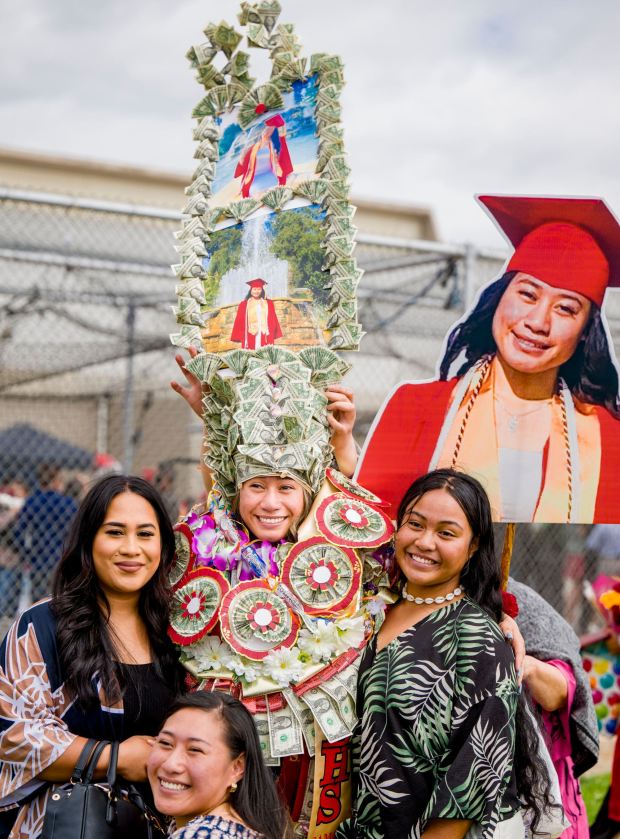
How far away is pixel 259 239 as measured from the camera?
296 cm

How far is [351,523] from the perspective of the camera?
262 centimetres

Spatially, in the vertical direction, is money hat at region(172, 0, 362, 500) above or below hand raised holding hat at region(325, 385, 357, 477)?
above

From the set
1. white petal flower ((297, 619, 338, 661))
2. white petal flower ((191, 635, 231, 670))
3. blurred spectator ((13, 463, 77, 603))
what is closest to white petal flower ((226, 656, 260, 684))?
white petal flower ((191, 635, 231, 670))

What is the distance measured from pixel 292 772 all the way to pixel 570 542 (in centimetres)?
563

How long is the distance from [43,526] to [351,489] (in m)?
3.59

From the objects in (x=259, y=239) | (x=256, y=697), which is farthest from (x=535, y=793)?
(x=259, y=239)

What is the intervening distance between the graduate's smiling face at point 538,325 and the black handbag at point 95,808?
1.67 m

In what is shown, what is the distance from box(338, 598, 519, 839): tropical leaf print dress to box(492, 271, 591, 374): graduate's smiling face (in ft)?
3.28

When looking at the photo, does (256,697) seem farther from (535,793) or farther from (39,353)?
(39,353)

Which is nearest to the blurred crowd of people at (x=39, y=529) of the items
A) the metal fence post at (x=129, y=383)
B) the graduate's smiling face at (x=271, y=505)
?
the metal fence post at (x=129, y=383)

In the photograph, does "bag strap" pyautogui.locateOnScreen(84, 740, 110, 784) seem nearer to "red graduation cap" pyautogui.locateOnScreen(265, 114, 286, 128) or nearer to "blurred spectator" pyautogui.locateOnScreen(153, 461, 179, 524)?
"red graduation cap" pyautogui.locateOnScreen(265, 114, 286, 128)

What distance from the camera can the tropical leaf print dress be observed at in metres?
2.13

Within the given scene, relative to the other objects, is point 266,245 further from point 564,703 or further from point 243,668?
point 564,703

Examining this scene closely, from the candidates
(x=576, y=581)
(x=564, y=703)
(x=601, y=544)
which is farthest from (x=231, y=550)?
(x=576, y=581)
